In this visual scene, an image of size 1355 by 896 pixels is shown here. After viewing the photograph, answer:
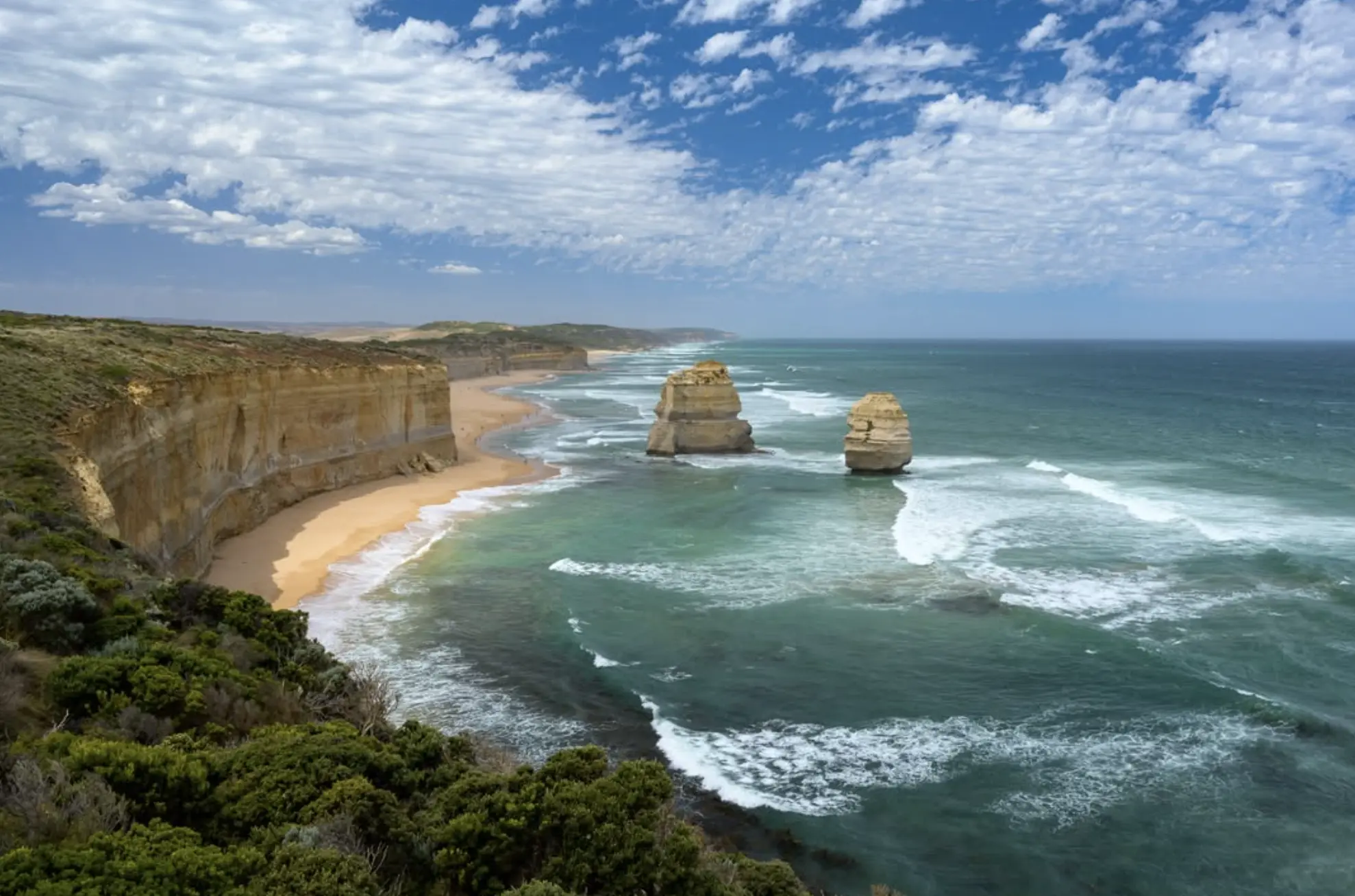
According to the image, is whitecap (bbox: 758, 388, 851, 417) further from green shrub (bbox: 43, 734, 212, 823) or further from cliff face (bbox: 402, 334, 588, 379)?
green shrub (bbox: 43, 734, 212, 823)

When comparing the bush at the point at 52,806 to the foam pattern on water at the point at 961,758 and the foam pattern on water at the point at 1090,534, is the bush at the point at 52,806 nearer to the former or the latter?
the foam pattern on water at the point at 961,758

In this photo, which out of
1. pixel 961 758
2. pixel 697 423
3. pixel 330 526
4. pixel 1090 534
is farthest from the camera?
pixel 697 423

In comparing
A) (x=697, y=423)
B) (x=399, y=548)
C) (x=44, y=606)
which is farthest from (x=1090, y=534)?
(x=44, y=606)

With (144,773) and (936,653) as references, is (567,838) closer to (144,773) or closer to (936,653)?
(144,773)

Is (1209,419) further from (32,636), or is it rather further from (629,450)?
(32,636)

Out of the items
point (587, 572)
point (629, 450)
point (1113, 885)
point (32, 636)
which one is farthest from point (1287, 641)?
point (629, 450)
